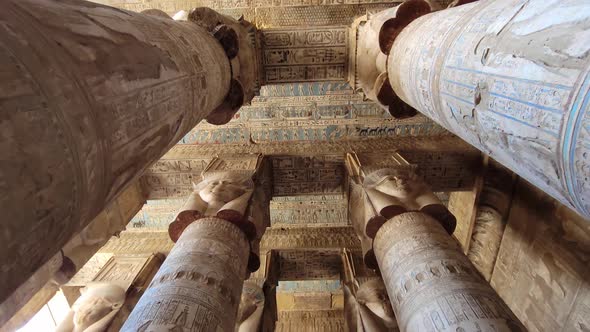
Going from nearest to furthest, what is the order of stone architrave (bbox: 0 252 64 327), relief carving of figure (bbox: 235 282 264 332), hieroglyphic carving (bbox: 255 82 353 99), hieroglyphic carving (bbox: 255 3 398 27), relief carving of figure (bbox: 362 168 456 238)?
relief carving of figure (bbox: 362 168 456 238) < stone architrave (bbox: 0 252 64 327) < relief carving of figure (bbox: 235 282 264 332) < hieroglyphic carving (bbox: 255 3 398 27) < hieroglyphic carving (bbox: 255 82 353 99)

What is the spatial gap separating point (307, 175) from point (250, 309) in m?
2.11

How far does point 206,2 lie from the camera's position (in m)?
5.93

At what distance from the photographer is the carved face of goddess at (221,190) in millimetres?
3654

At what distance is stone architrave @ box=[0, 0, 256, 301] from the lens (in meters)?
0.99

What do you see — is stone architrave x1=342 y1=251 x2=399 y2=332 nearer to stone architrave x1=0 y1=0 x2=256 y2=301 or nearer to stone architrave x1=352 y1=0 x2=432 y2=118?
stone architrave x1=352 y1=0 x2=432 y2=118

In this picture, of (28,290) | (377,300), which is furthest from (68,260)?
(377,300)

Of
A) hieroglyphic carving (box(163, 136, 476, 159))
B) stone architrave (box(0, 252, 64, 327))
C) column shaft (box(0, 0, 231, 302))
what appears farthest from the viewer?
hieroglyphic carving (box(163, 136, 476, 159))

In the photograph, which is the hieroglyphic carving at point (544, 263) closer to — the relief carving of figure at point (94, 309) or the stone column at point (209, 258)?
the stone column at point (209, 258)

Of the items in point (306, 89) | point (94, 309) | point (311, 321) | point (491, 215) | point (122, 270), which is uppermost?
point (306, 89)

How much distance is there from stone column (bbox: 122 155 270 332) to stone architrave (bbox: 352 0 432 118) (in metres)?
1.85

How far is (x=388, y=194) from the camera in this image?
11.8 ft

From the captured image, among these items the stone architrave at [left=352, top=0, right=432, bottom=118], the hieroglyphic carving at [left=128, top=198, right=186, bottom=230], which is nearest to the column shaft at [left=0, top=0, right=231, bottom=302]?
the stone architrave at [left=352, top=0, right=432, bottom=118]

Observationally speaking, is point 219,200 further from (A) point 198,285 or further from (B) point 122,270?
(B) point 122,270

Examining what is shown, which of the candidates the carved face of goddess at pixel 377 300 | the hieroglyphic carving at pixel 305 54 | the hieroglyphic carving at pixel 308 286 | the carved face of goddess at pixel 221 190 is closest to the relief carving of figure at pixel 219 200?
the carved face of goddess at pixel 221 190
